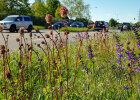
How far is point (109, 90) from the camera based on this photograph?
2920mm

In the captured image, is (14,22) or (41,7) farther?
(41,7)

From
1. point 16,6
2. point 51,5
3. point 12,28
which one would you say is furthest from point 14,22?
point 51,5

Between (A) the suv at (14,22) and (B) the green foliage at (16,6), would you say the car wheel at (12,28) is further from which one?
(B) the green foliage at (16,6)

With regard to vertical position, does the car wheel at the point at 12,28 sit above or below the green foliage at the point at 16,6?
below

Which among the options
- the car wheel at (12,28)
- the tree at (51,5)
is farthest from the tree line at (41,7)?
the car wheel at (12,28)

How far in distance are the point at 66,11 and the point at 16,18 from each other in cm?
2046

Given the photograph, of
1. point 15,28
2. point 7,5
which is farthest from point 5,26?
point 7,5

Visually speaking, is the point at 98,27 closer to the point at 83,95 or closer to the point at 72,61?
the point at 72,61

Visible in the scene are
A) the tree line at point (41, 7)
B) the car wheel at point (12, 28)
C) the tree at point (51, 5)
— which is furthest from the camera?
the tree at point (51, 5)

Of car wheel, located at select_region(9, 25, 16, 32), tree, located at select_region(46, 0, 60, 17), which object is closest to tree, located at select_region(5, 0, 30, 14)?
tree, located at select_region(46, 0, 60, 17)

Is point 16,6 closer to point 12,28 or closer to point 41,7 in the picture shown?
point 41,7

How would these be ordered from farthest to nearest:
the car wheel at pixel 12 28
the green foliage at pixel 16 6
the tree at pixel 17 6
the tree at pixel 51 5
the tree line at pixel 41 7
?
the tree at pixel 51 5
the tree at pixel 17 6
the green foliage at pixel 16 6
the tree line at pixel 41 7
the car wheel at pixel 12 28

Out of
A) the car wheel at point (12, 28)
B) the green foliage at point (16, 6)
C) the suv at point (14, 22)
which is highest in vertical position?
the green foliage at point (16, 6)

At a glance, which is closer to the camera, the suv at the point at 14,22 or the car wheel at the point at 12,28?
the suv at the point at 14,22
